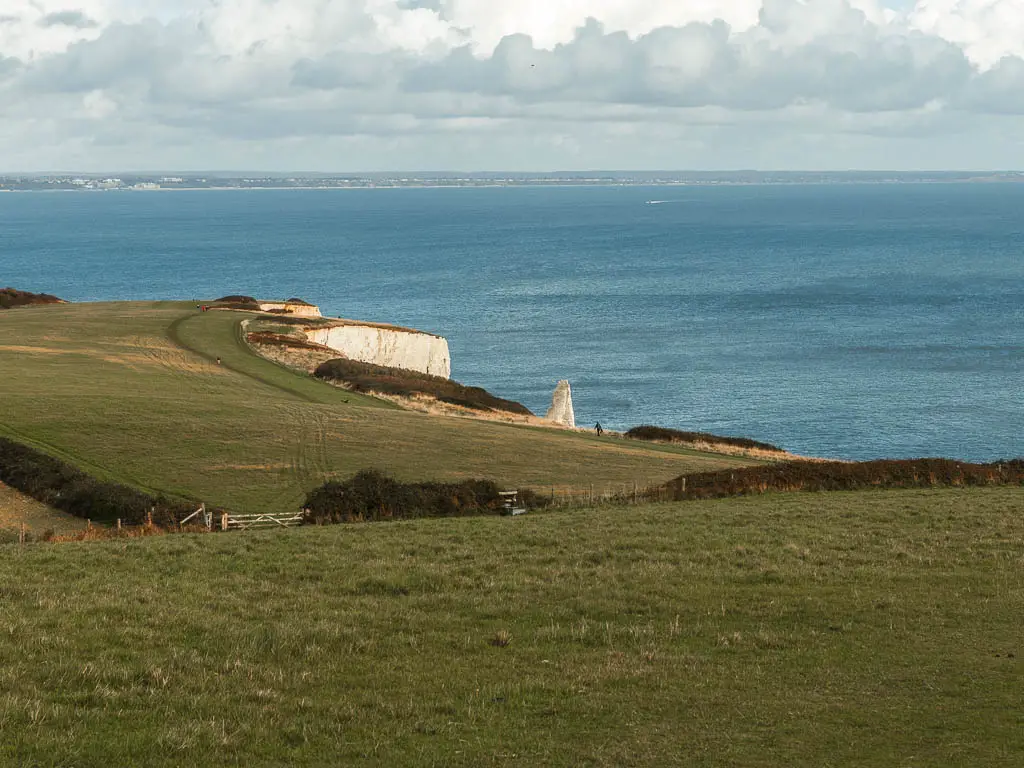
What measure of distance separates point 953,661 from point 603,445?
30050 mm

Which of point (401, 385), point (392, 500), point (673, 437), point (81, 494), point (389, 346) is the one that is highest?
point (392, 500)

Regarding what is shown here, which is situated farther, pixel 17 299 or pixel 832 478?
pixel 17 299

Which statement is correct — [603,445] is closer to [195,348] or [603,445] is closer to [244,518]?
[244,518]

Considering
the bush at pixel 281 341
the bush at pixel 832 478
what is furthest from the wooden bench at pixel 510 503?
the bush at pixel 281 341

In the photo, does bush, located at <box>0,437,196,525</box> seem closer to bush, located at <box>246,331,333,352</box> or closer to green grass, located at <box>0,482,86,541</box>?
green grass, located at <box>0,482,86,541</box>

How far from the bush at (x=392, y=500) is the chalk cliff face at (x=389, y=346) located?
48.1m

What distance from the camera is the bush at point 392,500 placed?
2905 centimetres

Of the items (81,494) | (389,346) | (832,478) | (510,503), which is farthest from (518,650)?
(389,346)

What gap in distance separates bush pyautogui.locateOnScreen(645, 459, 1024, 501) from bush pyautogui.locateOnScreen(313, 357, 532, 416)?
25117 millimetres


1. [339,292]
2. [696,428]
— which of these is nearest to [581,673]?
[696,428]

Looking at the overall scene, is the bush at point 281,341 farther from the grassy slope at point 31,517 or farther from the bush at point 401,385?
the grassy slope at point 31,517

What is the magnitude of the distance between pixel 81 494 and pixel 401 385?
3022 centimetres

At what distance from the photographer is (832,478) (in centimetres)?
3344

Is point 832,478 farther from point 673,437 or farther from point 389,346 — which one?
point 389,346
